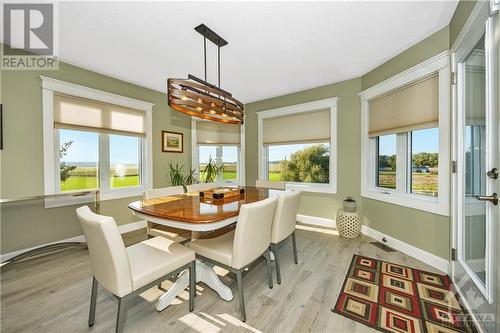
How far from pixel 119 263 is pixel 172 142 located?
10.4ft

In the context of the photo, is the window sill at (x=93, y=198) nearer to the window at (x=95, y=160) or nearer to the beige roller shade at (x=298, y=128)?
the window at (x=95, y=160)

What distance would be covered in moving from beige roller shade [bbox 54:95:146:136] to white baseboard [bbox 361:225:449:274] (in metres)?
4.22

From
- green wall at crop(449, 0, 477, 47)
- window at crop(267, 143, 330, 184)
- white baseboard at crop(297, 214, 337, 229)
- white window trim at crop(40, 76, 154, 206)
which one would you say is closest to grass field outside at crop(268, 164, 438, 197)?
window at crop(267, 143, 330, 184)

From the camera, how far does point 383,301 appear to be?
1647 millimetres

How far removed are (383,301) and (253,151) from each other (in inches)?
136

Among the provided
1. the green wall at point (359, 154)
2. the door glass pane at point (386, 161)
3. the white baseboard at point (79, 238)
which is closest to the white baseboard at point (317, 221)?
the green wall at point (359, 154)

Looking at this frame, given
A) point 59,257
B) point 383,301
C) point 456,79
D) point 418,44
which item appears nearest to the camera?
point 383,301

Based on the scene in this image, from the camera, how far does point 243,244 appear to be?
148 centimetres

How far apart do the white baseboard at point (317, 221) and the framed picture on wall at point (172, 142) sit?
287cm

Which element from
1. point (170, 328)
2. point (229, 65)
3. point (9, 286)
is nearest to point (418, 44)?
point (229, 65)

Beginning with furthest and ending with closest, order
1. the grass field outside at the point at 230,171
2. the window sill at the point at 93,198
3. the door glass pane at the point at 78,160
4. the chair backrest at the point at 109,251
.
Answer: the grass field outside at the point at 230,171 < the door glass pane at the point at 78,160 < the window sill at the point at 93,198 < the chair backrest at the point at 109,251

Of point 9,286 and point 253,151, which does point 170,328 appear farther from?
point 253,151

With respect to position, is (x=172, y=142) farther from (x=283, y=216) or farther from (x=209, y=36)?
(x=283, y=216)

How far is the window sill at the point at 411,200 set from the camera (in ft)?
6.86
